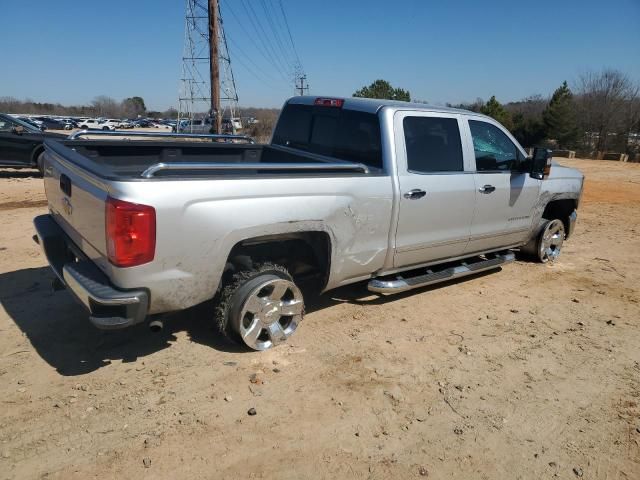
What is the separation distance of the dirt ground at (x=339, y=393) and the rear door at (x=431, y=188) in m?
0.65

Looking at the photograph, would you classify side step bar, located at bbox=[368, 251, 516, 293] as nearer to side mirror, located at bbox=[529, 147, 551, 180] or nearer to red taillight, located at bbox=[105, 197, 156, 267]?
side mirror, located at bbox=[529, 147, 551, 180]

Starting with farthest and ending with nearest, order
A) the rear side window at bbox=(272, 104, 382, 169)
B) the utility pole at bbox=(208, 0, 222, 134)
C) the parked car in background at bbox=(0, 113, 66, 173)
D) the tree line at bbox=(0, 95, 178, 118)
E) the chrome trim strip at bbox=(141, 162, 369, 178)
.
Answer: the tree line at bbox=(0, 95, 178, 118)
the utility pole at bbox=(208, 0, 222, 134)
the parked car in background at bbox=(0, 113, 66, 173)
the rear side window at bbox=(272, 104, 382, 169)
the chrome trim strip at bbox=(141, 162, 369, 178)

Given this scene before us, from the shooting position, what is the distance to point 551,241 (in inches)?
249

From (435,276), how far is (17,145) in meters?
11.5

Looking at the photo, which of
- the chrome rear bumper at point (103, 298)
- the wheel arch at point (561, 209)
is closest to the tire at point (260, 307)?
the chrome rear bumper at point (103, 298)

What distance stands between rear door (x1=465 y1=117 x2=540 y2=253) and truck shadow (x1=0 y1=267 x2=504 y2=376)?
1259 millimetres

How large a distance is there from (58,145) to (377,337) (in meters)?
3.08

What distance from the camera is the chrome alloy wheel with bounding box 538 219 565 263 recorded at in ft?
20.1

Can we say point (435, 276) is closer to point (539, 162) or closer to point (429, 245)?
point (429, 245)

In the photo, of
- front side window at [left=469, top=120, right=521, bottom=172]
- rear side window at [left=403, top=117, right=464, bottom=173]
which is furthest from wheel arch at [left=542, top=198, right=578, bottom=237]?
rear side window at [left=403, top=117, right=464, bottom=173]

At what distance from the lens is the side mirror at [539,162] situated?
5.12 metres

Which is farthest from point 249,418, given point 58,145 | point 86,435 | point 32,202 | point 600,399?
point 32,202

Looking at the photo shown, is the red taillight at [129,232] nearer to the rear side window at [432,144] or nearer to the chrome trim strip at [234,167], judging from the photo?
the chrome trim strip at [234,167]

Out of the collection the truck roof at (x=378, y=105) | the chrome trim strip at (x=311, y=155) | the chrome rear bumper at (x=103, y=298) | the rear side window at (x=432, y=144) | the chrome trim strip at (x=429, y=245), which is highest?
the truck roof at (x=378, y=105)
